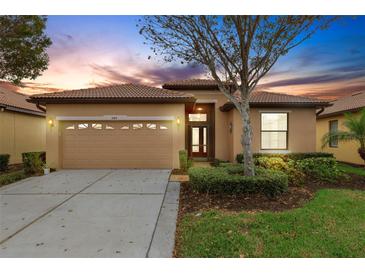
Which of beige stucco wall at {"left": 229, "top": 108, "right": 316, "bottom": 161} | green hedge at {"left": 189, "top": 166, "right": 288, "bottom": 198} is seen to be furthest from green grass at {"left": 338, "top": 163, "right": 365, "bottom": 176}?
green hedge at {"left": 189, "top": 166, "right": 288, "bottom": 198}

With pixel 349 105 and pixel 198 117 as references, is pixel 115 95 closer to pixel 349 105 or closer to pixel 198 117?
pixel 198 117

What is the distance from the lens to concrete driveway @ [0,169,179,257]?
3232 millimetres

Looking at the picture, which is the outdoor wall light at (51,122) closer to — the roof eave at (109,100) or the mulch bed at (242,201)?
the roof eave at (109,100)

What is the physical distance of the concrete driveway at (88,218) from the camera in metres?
3.23

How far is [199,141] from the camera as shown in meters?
14.0

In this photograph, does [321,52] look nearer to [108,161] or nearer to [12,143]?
[108,161]

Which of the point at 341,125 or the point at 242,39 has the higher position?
the point at 242,39

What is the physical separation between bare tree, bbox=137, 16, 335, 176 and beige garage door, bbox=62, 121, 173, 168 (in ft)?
14.5

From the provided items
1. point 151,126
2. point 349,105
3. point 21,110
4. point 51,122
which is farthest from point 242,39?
point 21,110

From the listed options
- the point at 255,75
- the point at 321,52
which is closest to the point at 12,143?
the point at 255,75

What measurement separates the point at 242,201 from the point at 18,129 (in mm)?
14278

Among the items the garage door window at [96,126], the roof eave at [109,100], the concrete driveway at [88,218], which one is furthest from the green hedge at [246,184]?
the garage door window at [96,126]

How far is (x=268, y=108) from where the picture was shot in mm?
11297
